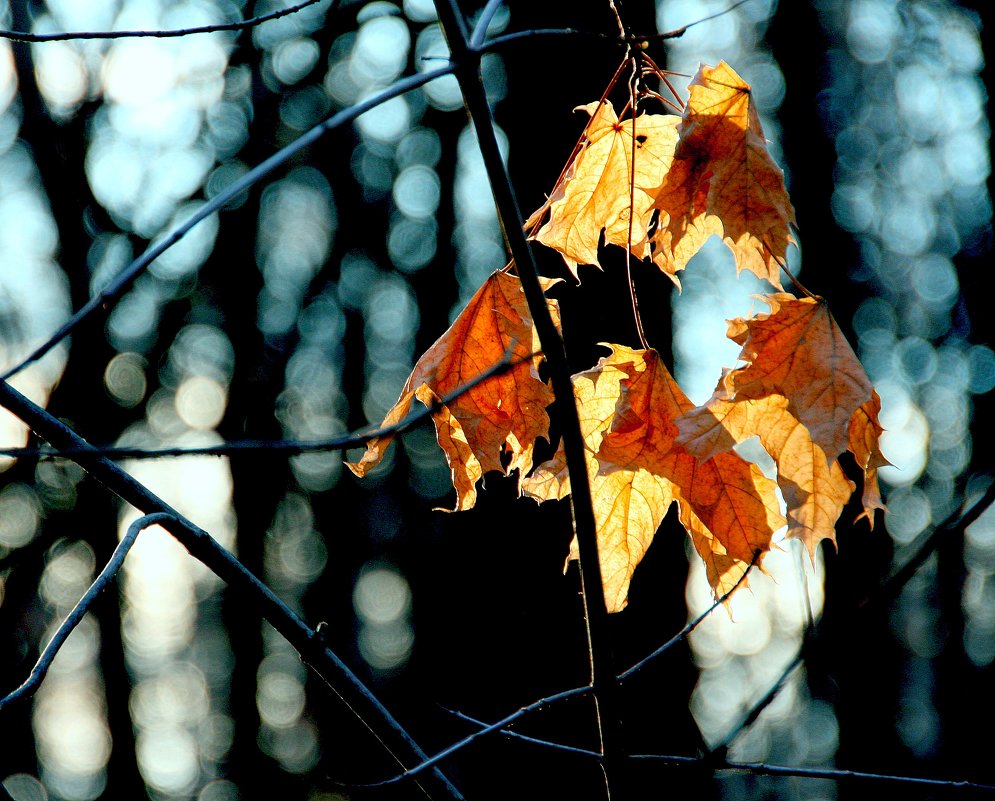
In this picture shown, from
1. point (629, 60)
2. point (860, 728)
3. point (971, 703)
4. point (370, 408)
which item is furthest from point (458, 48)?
point (971, 703)

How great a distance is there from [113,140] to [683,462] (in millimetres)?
6774

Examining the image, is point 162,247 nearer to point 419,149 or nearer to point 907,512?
point 419,149

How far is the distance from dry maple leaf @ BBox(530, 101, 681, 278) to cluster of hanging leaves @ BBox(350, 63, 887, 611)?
0.02m

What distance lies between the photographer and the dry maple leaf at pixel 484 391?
1.03 meters

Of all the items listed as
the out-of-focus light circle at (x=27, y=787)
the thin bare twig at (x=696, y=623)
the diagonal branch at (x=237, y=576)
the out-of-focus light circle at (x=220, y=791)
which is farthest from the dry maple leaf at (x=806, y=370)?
the out-of-focus light circle at (x=27, y=787)

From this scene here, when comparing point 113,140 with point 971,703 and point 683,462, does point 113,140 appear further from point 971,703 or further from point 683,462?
point 971,703

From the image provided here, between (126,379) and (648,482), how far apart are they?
23.5 feet

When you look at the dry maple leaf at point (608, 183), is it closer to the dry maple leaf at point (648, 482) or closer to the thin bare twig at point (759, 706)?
the dry maple leaf at point (648, 482)

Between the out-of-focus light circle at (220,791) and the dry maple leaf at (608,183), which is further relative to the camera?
the out-of-focus light circle at (220,791)

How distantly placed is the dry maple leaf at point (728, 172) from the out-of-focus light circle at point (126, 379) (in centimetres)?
700

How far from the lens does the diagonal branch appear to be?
0.82 m

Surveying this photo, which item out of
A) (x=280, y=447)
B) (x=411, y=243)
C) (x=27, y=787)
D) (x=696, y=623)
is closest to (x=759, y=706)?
Result: (x=696, y=623)

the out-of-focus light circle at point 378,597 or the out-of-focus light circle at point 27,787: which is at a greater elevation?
the out-of-focus light circle at point 378,597

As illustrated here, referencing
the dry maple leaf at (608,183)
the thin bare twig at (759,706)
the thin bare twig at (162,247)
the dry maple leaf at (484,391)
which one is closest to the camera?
the thin bare twig at (162,247)
